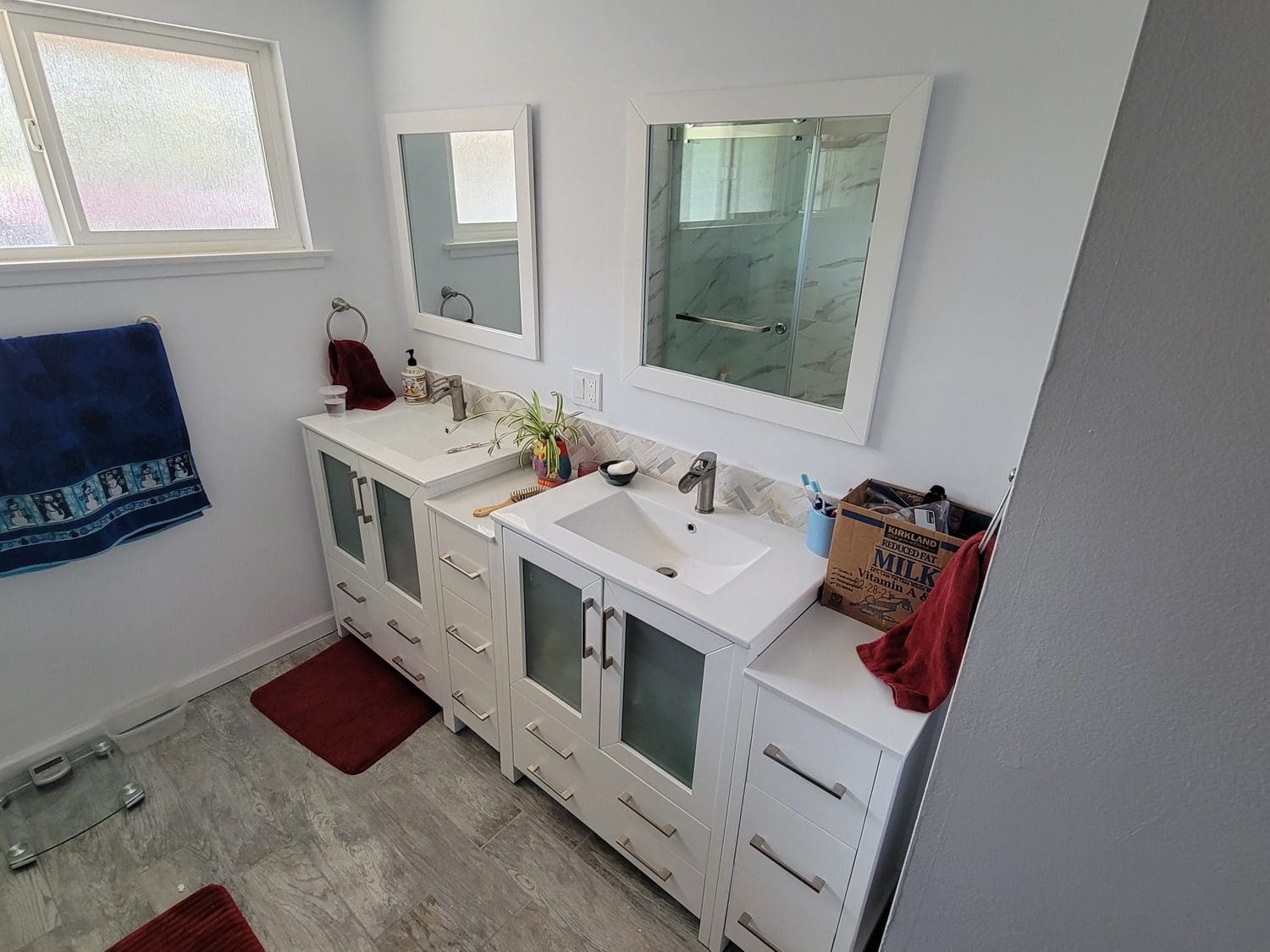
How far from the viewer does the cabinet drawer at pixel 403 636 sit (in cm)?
209

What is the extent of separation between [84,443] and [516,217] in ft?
4.59

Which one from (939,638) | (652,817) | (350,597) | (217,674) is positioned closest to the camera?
(939,638)

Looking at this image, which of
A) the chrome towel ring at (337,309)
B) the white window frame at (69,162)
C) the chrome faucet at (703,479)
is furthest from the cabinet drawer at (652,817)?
the white window frame at (69,162)

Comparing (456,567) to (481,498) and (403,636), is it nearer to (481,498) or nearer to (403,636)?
(481,498)

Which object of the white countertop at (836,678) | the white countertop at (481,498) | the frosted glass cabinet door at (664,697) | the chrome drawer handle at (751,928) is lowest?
the chrome drawer handle at (751,928)

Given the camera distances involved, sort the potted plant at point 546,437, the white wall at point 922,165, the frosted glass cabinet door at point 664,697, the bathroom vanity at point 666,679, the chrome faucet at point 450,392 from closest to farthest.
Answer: the white wall at point 922,165 → the bathroom vanity at point 666,679 → the frosted glass cabinet door at point 664,697 → the potted plant at point 546,437 → the chrome faucet at point 450,392

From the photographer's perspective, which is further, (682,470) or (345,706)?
(345,706)

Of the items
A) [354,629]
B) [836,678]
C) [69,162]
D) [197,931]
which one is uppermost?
[69,162]

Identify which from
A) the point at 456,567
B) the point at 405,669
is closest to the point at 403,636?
the point at 405,669

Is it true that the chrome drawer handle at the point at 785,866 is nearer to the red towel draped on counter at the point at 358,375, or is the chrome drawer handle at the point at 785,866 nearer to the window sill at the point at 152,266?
the red towel draped on counter at the point at 358,375

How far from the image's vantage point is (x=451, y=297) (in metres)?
2.37

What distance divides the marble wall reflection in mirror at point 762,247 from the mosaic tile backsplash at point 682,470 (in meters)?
0.24

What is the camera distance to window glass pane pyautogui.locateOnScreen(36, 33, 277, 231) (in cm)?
177

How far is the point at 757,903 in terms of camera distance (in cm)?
141
